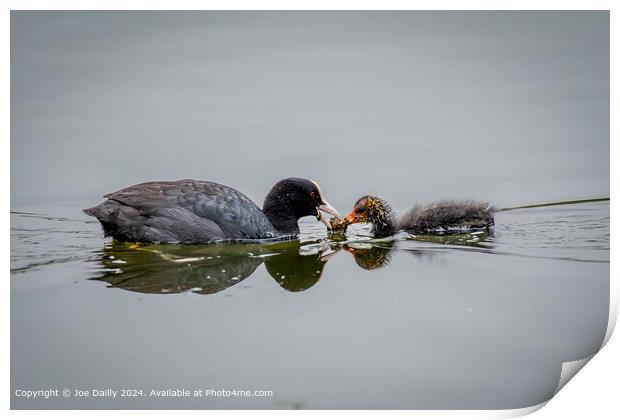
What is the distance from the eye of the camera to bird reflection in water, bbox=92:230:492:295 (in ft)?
18.0

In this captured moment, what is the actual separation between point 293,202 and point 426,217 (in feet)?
4.57

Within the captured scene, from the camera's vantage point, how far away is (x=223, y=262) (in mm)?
6176

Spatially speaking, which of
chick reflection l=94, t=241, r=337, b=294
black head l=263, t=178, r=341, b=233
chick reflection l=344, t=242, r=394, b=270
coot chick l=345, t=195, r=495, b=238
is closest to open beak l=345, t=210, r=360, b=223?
coot chick l=345, t=195, r=495, b=238

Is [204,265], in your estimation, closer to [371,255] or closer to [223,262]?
[223,262]

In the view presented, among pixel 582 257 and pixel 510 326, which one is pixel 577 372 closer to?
pixel 510 326

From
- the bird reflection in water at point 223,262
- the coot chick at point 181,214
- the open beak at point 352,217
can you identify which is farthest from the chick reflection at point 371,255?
the coot chick at point 181,214

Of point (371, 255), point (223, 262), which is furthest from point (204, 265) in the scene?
point (371, 255)

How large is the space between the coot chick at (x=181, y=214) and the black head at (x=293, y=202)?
31 centimetres

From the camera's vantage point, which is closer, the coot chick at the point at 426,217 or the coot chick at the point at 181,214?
the coot chick at the point at 181,214

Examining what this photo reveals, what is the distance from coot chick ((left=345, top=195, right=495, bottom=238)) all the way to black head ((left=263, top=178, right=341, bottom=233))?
333mm

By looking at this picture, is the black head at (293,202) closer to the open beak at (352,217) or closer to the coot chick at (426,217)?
the open beak at (352,217)

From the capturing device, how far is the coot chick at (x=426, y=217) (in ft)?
24.9

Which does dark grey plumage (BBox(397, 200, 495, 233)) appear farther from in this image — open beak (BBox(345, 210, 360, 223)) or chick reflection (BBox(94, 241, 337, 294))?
chick reflection (BBox(94, 241, 337, 294))

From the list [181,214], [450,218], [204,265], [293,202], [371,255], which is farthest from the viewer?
[293,202]
